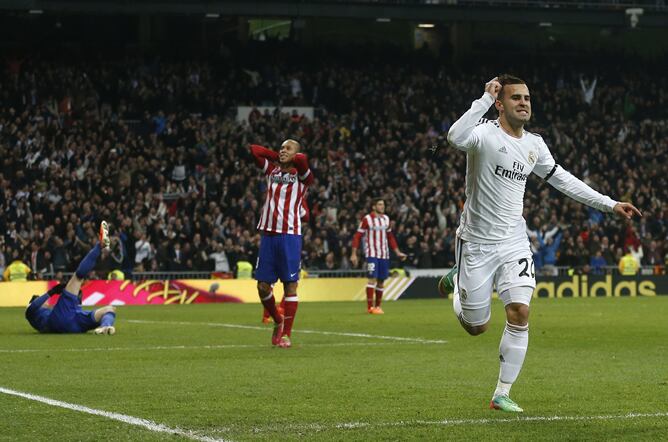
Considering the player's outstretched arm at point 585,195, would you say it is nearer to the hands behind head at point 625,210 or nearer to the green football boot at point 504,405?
the hands behind head at point 625,210

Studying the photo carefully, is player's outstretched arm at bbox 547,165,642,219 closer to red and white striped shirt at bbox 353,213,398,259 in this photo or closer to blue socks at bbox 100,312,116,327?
blue socks at bbox 100,312,116,327

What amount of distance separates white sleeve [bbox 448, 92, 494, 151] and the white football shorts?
0.82 meters

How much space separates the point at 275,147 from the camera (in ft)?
130

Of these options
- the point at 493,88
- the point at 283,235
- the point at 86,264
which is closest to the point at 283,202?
the point at 283,235

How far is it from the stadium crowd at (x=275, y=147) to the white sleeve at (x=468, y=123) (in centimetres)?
2390

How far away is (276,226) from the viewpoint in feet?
50.9

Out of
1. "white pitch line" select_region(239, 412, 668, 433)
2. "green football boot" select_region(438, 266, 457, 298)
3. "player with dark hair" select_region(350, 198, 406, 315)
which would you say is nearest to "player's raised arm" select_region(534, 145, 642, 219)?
"green football boot" select_region(438, 266, 457, 298)

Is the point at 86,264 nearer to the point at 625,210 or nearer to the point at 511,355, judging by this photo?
the point at 511,355

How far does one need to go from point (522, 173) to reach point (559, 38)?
141 feet

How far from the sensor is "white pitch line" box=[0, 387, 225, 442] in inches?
298

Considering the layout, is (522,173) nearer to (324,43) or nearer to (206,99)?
(206,99)

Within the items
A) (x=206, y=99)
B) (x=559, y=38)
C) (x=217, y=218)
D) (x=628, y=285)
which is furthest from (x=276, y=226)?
(x=559, y=38)

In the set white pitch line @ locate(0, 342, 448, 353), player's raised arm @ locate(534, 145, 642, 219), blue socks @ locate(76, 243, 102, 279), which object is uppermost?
player's raised arm @ locate(534, 145, 642, 219)

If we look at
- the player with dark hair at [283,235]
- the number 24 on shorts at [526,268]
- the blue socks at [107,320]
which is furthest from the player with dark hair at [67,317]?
the number 24 on shorts at [526,268]
